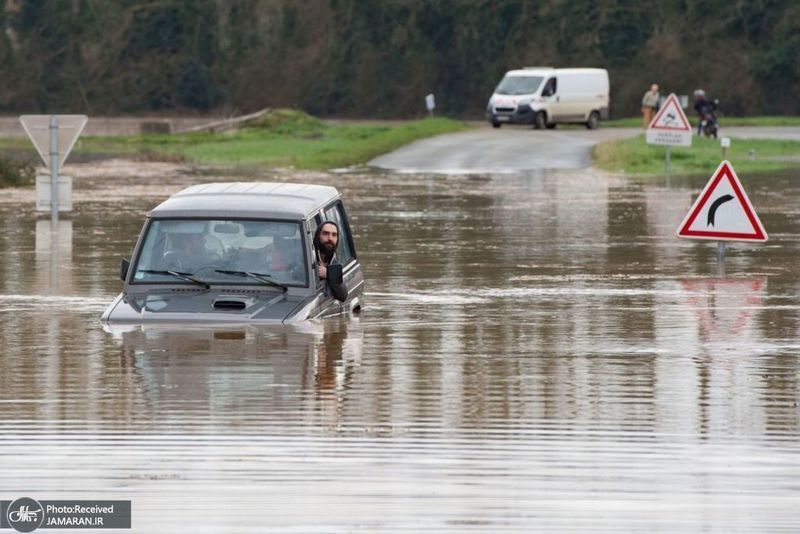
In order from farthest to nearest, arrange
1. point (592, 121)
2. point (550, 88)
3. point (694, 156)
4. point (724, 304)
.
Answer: point (592, 121)
point (550, 88)
point (694, 156)
point (724, 304)

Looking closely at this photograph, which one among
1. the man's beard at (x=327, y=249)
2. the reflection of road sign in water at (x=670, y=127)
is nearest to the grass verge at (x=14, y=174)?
the reflection of road sign in water at (x=670, y=127)

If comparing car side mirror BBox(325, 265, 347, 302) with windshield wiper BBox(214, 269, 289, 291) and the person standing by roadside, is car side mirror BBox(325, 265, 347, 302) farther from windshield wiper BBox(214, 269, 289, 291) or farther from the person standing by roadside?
the person standing by roadside

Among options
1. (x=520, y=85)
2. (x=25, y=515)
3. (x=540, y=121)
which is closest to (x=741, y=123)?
(x=540, y=121)

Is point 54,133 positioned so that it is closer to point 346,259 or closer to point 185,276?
point 346,259

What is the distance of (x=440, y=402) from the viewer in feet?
39.2

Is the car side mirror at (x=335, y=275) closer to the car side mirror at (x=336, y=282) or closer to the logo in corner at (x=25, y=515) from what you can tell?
the car side mirror at (x=336, y=282)

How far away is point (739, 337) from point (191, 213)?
4589mm

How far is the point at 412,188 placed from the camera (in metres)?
37.3

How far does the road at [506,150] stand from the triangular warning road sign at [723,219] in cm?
2155

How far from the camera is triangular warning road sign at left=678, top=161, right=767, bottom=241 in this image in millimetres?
20719

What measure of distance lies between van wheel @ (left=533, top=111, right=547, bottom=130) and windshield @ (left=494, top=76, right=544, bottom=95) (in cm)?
81

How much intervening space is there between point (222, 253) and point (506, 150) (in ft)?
115

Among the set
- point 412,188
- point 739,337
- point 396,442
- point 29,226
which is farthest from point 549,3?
point 396,442

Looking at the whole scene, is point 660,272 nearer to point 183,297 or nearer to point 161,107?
point 183,297
